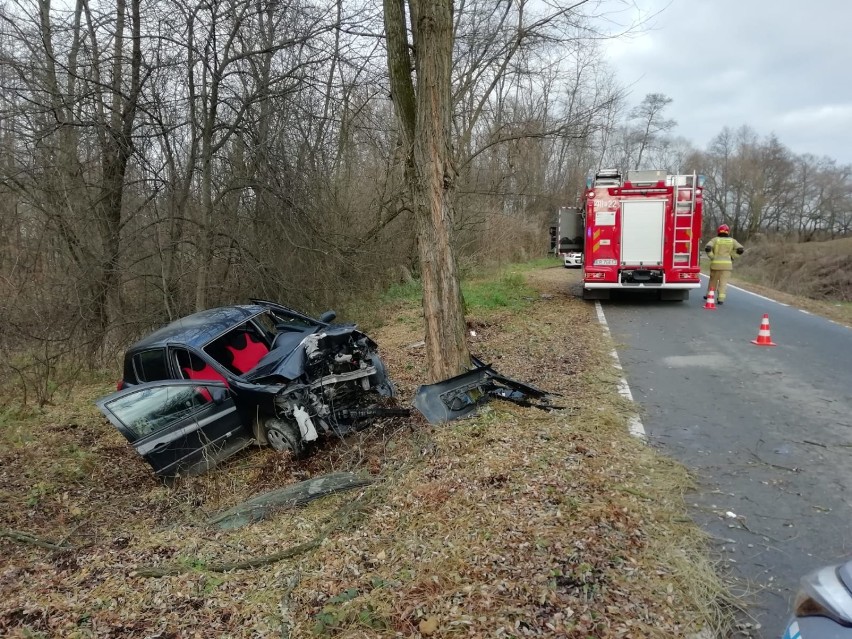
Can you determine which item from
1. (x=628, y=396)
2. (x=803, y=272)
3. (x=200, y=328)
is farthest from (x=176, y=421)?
(x=803, y=272)

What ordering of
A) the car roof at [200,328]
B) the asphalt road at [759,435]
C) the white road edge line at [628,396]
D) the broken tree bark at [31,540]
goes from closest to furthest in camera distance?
1. the asphalt road at [759,435]
2. the broken tree bark at [31,540]
3. the white road edge line at [628,396]
4. the car roof at [200,328]

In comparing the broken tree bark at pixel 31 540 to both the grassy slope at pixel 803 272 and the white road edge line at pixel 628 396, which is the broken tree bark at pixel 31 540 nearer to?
the white road edge line at pixel 628 396

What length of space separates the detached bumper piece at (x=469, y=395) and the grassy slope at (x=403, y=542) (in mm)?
200

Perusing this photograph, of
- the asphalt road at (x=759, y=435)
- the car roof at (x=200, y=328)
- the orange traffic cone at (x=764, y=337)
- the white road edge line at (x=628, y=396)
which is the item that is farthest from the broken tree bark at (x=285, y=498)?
the orange traffic cone at (x=764, y=337)

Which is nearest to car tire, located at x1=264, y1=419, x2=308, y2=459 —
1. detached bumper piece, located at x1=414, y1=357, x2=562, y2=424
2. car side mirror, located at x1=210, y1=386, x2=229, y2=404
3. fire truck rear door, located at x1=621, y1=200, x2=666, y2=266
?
car side mirror, located at x1=210, y1=386, x2=229, y2=404

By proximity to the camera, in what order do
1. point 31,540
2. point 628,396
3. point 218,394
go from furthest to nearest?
point 628,396, point 218,394, point 31,540

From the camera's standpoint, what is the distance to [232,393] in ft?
19.2

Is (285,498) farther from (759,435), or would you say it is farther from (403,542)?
(759,435)

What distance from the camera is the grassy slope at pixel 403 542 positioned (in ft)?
9.59

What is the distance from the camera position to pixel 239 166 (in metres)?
10.8

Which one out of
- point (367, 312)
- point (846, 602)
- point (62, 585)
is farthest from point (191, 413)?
point (367, 312)

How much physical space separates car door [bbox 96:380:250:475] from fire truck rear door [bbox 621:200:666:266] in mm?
10555

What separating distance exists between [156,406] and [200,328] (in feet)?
4.41

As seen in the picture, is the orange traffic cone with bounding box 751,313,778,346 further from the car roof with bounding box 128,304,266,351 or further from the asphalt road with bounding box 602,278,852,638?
the car roof with bounding box 128,304,266,351
